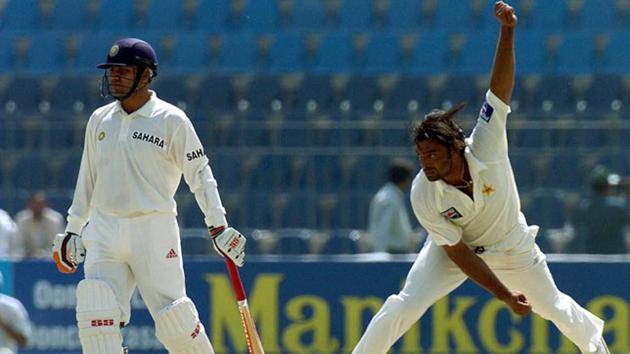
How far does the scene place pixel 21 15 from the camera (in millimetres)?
16391

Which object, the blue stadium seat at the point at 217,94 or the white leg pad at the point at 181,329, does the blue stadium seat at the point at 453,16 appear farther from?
the white leg pad at the point at 181,329

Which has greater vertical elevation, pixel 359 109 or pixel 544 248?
pixel 359 109

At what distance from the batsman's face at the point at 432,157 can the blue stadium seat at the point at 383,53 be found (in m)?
9.11

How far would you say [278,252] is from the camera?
43.8 ft

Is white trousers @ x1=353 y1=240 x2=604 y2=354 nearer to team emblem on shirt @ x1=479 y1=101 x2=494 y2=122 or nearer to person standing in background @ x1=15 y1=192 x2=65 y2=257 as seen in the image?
team emblem on shirt @ x1=479 y1=101 x2=494 y2=122

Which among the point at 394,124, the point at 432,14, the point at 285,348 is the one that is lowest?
the point at 285,348

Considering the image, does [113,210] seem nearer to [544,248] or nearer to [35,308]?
[35,308]

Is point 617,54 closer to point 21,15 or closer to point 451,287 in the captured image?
point 21,15

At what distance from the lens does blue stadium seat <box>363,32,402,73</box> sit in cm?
1542

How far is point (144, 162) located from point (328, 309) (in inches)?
174

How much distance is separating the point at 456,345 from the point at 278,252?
3.37m

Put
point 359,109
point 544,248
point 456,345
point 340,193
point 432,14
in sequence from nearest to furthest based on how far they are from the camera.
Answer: point 456,345 → point 544,248 → point 340,193 → point 359,109 → point 432,14

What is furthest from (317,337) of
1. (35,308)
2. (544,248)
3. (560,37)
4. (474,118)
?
(560,37)

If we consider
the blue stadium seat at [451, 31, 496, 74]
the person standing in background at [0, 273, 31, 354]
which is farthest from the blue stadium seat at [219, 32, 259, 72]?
the person standing in background at [0, 273, 31, 354]
